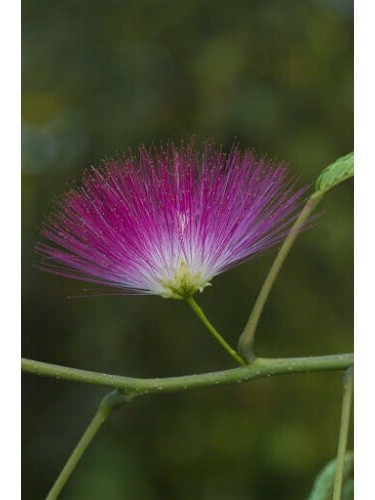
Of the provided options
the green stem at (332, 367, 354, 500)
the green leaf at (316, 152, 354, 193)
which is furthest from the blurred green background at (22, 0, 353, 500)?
the green stem at (332, 367, 354, 500)

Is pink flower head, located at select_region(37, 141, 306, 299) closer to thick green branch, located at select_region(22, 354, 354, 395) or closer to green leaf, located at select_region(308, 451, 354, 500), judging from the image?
thick green branch, located at select_region(22, 354, 354, 395)

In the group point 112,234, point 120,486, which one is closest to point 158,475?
point 120,486

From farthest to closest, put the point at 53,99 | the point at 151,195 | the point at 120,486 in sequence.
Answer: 1. the point at 120,486
2. the point at 53,99
3. the point at 151,195

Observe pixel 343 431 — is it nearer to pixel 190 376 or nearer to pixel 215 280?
pixel 190 376

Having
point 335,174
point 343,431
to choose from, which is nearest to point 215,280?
point 335,174

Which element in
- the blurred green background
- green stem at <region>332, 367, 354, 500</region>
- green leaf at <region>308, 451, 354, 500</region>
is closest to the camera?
green stem at <region>332, 367, 354, 500</region>
